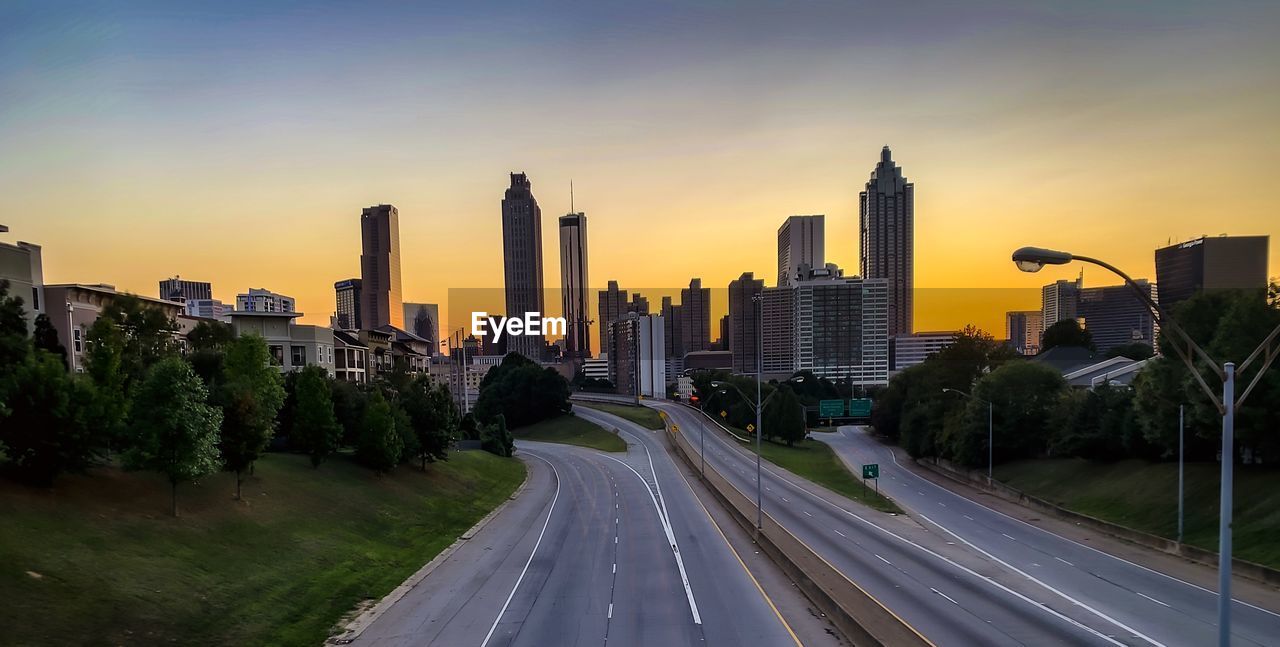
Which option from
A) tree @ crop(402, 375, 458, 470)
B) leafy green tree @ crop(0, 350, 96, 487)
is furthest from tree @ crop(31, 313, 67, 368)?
leafy green tree @ crop(0, 350, 96, 487)

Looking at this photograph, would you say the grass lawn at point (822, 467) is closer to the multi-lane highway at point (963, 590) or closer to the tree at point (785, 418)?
the tree at point (785, 418)

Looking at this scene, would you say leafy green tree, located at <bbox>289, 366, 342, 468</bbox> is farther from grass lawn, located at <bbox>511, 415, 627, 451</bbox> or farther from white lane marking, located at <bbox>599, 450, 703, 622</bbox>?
grass lawn, located at <bbox>511, 415, 627, 451</bbox>

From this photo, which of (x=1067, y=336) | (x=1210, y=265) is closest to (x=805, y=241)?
(x=1067, y=336)

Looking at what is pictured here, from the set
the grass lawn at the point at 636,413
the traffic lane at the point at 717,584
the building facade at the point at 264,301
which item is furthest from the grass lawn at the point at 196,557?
the building facade at the point at 264,301

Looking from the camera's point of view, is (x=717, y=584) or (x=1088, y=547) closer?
(x=717, y=584)

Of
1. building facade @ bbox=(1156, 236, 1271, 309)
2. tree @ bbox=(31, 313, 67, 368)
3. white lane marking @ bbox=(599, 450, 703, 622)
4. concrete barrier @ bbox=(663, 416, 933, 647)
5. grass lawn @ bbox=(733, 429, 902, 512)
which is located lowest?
grass lawn @ bbox=(733, 429, 902, 512)

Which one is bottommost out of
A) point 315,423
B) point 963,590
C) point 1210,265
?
point 963,590

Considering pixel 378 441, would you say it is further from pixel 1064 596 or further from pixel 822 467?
pixel 822 467
